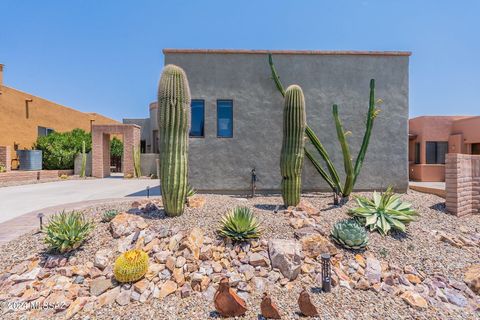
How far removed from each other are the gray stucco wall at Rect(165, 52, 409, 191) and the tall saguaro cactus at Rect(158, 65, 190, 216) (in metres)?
3.50

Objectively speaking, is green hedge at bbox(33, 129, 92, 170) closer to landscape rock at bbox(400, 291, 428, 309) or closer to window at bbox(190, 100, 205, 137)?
window at bbox(190, 100, 205, 137)

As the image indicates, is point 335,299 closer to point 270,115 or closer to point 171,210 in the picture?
point 171,210

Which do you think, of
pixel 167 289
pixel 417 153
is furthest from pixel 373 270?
pixel 417 153

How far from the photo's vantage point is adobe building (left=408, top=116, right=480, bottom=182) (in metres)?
12.5

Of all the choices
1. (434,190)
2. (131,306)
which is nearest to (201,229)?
(131,306)

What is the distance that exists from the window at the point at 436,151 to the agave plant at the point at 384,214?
1053cm

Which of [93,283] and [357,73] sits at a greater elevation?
[357,73]

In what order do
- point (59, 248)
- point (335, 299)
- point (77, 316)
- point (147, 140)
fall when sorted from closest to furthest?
point (77, 316) < point (335, 299) < point (59, 248) < point (147, 140)

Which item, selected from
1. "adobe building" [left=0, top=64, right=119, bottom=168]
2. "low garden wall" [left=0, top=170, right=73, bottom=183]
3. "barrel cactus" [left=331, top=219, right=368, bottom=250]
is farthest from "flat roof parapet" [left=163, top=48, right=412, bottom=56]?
"adobe building" [left=0, top=64, right=119, bottom=168]

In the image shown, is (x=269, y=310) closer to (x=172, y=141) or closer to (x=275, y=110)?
(x=172, y=141)

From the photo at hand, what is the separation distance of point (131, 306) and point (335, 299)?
9.81 ft

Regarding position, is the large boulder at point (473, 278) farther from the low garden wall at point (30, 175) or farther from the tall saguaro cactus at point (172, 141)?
the low garden wall at point (30, 175)

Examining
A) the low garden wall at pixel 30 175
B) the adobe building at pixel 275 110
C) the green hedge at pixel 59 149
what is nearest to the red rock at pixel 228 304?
the adobe building at pixel 275 110

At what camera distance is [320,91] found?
28.6 feet
